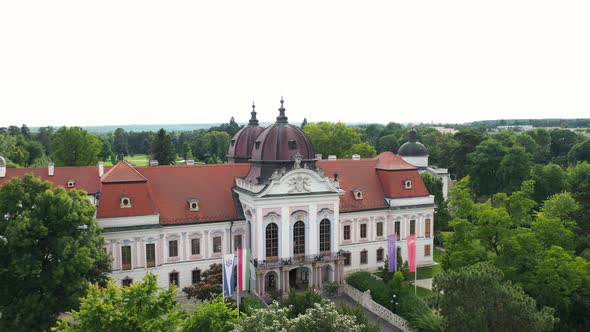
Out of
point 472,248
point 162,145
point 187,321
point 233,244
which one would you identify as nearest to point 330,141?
point 162,145

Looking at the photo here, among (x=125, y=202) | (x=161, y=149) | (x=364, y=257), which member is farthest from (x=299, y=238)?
(x=161, y=149)

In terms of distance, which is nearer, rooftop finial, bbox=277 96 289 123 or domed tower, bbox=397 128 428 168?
rooftop finial, bbox=277 96 289 123

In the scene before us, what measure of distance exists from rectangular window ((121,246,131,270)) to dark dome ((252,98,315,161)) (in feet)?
39.4

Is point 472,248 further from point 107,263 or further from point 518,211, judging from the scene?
point 107,263

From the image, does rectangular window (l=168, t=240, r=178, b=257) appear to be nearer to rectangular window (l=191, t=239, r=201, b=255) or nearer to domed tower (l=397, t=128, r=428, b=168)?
rectangular window (l=191, t=239, r=201, b=255)

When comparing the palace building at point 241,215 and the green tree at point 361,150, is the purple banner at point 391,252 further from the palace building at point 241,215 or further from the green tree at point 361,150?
the green tree at point 361,150

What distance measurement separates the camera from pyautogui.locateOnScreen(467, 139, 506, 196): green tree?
235 ft

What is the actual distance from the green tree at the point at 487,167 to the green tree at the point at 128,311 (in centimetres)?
6005

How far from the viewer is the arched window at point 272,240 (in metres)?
38.7

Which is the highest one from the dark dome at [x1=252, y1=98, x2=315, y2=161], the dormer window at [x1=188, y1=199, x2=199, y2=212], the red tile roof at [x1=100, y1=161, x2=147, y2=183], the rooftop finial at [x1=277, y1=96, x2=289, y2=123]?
the rooftop finial at [x1=277, y1=96, x2=289, y2=123]

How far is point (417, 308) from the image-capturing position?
32.9 m

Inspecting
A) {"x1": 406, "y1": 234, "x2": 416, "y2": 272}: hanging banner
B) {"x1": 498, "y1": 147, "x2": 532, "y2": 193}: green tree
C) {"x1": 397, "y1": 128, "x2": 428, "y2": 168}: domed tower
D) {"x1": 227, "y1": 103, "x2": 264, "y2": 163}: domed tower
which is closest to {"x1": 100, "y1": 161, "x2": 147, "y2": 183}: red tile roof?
{"x1": 227, "y1": 103, "x2": 264, "y2": 163}: domed tower

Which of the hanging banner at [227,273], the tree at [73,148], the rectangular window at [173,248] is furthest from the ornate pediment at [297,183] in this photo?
the tree at [73,148]

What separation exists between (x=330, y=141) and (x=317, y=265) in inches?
1608
